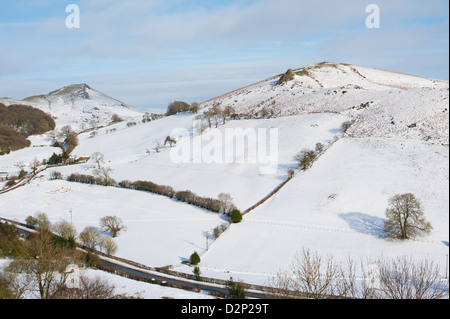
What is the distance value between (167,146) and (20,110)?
64.3 m

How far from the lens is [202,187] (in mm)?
42281

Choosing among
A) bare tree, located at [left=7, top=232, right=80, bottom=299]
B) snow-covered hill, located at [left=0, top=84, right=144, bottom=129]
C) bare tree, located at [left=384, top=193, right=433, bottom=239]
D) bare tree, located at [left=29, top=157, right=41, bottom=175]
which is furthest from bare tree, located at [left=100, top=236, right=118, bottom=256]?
snow-covered hill, located at [left=0, top=84, right=144, bottom=129]

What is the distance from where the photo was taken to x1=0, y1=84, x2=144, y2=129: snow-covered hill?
398ft

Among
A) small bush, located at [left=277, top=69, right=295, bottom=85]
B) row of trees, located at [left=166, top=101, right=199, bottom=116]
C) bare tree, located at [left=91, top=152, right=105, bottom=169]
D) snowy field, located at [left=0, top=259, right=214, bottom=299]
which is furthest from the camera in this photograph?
small bush, located at [left=277, top=69, right=295, bottom=85]

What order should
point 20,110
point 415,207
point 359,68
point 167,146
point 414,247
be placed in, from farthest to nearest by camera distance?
point 359,68, point 20,110, point 167,146, point 415,207, point 414,247

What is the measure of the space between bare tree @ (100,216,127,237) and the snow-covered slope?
120 feet

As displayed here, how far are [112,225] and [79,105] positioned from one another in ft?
413

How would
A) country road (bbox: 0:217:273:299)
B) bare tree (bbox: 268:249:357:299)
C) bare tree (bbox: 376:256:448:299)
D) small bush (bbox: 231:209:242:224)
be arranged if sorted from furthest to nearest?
small bush (bbox: 231:209:242:224), country road (bbox: 0:217:273:299), bare tree (bbox: 268:249:357:299), bare tree (bbox: 376:256:448:299)

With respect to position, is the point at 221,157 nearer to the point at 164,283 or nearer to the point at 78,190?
the point at 78,190

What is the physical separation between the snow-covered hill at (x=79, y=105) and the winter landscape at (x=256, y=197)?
48.6 m

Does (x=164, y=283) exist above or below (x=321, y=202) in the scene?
below

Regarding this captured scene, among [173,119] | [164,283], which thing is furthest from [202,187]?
[173,119]

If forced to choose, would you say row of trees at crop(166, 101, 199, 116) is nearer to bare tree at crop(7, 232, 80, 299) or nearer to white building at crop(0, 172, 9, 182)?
white building at crop(0, 172, 9, 182)
